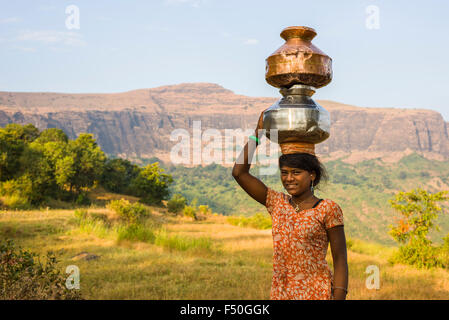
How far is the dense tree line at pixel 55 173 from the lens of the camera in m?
27.6

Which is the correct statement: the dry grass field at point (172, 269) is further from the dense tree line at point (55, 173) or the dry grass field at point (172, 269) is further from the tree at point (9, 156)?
the tree at point (9, 156)

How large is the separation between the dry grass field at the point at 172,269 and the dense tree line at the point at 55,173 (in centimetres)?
1026

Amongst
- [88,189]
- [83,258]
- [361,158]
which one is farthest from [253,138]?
[361,158]

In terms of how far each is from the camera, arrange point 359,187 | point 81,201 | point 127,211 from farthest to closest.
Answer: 1. point 359,187
2. point 81,201
3. point 127,211

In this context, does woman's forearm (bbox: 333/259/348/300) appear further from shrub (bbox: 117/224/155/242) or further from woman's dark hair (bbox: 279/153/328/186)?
shrub (bbox: 117/224/155/242)

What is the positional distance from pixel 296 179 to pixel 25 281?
5664 millimetres

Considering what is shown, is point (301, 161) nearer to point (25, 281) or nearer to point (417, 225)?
point (25, 281)

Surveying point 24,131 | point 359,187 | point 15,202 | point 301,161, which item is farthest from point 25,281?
point 359,187

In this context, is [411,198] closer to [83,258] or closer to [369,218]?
[83,258]

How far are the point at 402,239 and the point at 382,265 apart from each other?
4.52 feet

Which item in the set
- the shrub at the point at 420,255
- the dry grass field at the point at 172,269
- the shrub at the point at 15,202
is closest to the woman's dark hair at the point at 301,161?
the dry grass field at the point at 172,269

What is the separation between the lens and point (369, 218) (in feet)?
329

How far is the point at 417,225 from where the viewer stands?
14555 millimetres

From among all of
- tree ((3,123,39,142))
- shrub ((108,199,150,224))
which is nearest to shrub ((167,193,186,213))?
shrub ((108,199,150,224))
